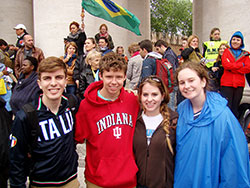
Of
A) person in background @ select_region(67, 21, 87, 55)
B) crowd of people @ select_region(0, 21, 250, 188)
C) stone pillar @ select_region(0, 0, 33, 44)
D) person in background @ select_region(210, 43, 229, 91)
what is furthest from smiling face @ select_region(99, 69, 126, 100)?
stone pillar @ select_region(0, 0, 33, 44)

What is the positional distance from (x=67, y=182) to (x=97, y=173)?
12.1 inches

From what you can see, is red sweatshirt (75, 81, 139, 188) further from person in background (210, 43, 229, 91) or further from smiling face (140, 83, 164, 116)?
person in background (210, 43, 229, 91)

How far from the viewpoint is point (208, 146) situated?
7.13 ft

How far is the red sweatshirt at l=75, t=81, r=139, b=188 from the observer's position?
2.31 metres

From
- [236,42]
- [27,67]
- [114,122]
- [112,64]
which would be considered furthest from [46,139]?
[236,42]

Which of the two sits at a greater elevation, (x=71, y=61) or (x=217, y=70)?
(x=71, y=61)

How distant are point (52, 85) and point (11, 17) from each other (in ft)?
32.3

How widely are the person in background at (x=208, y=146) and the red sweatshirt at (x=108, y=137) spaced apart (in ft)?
1.52

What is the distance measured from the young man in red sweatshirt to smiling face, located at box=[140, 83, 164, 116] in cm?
15

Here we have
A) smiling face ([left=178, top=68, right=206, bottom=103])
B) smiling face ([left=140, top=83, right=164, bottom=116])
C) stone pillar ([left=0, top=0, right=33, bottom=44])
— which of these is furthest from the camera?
stone pillar ([left=0, top=0, right=33, bottom=44])

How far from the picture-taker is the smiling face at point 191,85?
2.35 metres

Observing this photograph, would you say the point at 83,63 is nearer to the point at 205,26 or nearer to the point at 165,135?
the point at 165,135

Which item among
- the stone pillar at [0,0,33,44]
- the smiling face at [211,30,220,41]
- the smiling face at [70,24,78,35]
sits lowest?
the smiling face at [211,30,220,41]

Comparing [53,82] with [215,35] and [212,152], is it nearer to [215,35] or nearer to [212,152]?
[212,152]
